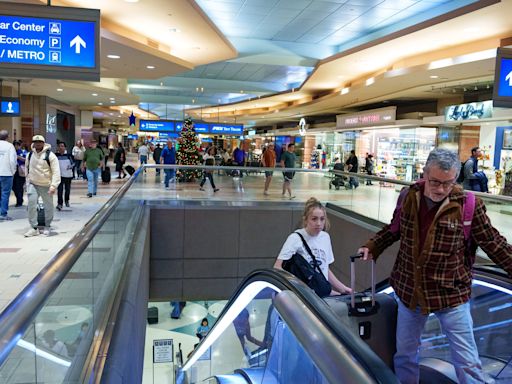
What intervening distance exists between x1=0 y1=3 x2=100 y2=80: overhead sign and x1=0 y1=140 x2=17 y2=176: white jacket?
4.64 metres

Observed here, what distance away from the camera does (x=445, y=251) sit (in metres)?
2.57

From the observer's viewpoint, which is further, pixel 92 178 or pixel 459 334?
pixel 92 178

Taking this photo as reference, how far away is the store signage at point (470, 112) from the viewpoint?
38.4 ft

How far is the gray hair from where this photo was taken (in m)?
2.51

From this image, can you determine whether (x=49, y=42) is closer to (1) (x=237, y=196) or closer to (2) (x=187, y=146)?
(1) (x=237, y=196)

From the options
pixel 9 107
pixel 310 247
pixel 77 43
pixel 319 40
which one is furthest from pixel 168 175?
pixel 310 247

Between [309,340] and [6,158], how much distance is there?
893 centimetres

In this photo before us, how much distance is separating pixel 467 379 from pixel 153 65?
10.9m

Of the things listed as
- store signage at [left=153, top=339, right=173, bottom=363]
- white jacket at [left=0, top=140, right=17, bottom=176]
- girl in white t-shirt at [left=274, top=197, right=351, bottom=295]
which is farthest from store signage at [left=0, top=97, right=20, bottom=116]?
girl in white t-shirt at [left=274, top=197, right=351, bottom=295]

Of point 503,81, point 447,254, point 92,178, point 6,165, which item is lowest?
point 92,178

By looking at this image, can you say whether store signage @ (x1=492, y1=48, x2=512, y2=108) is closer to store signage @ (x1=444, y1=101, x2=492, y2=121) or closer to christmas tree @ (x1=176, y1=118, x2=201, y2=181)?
store signage @ (x1=444, y1=101, x2=492, y2=121)

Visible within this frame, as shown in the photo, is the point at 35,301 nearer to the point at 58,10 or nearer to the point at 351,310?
the point at 351,310

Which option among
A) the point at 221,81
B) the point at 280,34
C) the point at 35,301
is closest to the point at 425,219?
the point at 35,301

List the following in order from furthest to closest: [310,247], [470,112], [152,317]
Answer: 1. [152,317]
2. [470,112]
3. [310,247]
